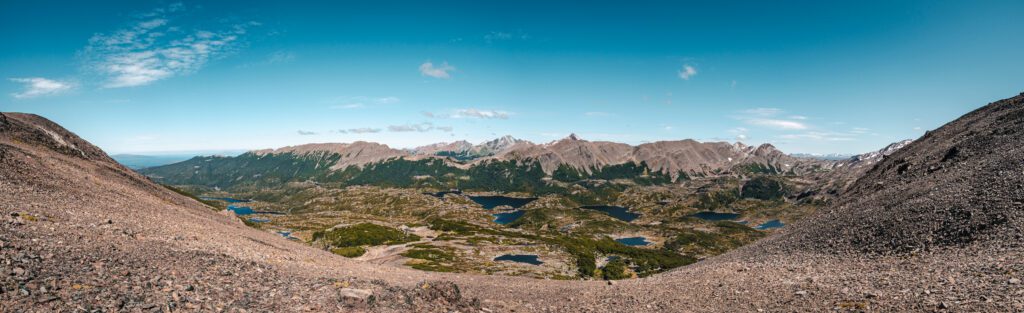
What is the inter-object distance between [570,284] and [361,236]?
151521 mm

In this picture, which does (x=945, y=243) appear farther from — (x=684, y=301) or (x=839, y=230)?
(x=684, y=301)

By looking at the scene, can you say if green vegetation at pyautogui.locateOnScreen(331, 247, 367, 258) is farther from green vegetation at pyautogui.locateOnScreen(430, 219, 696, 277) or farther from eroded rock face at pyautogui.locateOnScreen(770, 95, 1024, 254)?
eroded rock face at pyautogui.locateOnScreen(770, 95, 1024, 254)

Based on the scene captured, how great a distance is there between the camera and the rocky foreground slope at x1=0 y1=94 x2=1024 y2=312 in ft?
62.8

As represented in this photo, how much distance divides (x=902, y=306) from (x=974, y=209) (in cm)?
2271

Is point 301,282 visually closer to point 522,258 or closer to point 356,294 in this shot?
point 356,294

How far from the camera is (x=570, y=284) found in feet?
142

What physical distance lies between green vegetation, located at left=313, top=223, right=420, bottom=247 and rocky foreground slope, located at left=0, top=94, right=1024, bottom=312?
122669 millimetres

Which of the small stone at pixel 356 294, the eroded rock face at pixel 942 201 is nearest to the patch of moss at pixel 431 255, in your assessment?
the eroded rock face at pixel 942 201

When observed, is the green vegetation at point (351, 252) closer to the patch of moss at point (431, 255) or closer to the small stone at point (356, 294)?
the patch of moss at point (431, 255)

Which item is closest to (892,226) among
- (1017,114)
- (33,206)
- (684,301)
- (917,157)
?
(684,301)

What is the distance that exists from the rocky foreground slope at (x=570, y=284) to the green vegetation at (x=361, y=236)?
12267 centimetres

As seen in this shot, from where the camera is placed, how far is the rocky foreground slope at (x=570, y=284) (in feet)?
62.8

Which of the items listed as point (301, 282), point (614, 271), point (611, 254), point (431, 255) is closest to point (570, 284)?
point (301, 282)

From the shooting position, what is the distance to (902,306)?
22328 millimetres
